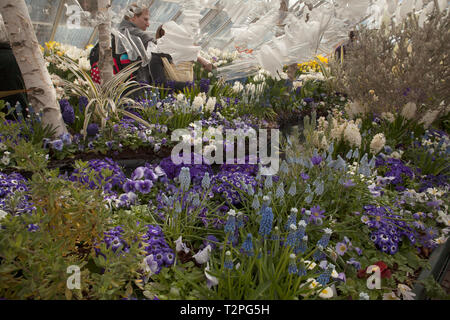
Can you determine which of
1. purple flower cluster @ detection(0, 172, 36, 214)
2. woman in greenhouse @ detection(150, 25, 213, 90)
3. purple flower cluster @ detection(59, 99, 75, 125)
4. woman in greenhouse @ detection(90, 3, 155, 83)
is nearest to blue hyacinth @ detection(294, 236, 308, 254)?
purple flower cluster @ detection(0, 172, 36, 214)

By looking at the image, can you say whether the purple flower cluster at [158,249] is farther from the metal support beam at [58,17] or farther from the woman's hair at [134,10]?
the metal support beam at [58,17]

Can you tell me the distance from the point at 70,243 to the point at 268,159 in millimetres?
1745

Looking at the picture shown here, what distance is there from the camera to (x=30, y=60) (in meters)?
2.28

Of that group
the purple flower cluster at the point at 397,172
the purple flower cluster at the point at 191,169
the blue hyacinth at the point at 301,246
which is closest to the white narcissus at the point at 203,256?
the blue hyacinth at the point at 301,246

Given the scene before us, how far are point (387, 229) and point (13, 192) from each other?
217 cm

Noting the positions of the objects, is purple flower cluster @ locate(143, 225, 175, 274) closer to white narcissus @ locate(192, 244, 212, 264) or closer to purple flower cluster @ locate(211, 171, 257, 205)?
white narcissus @ locate(192, 244, 212, 264)

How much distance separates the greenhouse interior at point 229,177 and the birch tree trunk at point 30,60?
0.03 ft

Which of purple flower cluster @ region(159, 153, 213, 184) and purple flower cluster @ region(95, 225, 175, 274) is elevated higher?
purple flower cluster @ region(159, 153, 213, 184)

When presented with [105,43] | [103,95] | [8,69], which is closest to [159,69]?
[105,43]

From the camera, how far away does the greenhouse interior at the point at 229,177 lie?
4.03 ft

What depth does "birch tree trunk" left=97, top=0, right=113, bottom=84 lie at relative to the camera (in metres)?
2.74

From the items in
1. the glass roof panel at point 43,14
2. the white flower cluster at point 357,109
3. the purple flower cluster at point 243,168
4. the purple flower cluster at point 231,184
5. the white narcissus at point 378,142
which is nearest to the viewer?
the purple flower cluster at point 231,184

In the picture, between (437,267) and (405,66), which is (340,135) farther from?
(437,267)

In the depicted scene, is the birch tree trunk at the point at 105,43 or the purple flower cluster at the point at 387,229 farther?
the birch tree trunk at the point at 105,43
